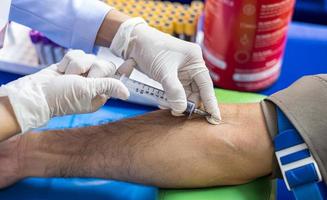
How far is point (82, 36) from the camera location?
1210mm

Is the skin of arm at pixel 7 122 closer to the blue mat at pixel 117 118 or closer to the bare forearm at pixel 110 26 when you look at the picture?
the blue mat at pixel 117 118

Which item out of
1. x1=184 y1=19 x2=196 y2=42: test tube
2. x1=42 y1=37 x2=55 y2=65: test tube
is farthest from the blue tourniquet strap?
x1=42 y1=37 x2=55 y2=65: test tube

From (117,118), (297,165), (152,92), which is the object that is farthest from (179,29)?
(297,165)

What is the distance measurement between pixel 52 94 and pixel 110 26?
31cm

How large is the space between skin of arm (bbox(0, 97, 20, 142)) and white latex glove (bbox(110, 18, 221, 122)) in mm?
325

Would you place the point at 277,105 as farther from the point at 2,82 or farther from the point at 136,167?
the point at 2,82

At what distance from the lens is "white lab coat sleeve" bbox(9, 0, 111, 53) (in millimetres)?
1188

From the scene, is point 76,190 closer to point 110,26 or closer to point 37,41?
point 110,26

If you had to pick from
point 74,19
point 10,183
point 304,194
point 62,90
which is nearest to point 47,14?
point 74,19

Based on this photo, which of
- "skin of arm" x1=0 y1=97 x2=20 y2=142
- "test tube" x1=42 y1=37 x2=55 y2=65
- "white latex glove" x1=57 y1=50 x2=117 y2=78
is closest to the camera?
"skin of arm" x1=0 y1=97 x2=20 y2=142

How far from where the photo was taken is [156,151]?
1.05 m

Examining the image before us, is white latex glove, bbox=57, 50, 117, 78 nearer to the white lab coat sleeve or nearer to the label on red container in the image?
the white lab coat sleeve

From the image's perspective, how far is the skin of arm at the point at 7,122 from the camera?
0.92 meters

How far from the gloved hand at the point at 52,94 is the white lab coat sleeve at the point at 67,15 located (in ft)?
0.74
